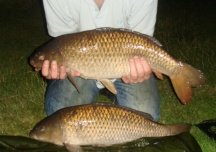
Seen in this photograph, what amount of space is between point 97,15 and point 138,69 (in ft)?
1.59

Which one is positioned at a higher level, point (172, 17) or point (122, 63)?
point (122, 63)

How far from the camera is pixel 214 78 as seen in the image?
13.8ft

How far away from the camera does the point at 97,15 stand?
287cm

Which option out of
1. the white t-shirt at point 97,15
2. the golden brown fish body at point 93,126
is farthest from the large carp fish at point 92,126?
the white t-shirt at point 97,15

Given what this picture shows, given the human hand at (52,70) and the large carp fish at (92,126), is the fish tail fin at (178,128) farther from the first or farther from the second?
the human hand at (52,70)

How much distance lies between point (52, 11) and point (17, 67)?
63.5 inches

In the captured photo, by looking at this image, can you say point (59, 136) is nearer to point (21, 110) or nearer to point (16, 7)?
point (21, 110)

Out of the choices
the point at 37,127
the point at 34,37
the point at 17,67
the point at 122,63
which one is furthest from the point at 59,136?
the point at 34,37

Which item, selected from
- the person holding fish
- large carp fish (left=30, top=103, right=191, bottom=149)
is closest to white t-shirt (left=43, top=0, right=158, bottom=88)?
the person holding fish

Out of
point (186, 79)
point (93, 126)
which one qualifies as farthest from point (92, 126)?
point (186, 79)

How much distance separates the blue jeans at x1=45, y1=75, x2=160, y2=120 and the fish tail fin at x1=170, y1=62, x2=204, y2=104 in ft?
1.06

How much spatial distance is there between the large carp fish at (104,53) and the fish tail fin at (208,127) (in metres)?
0.52

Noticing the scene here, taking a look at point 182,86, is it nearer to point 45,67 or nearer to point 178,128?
point 178,128

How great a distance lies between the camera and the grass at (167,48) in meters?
3.33
